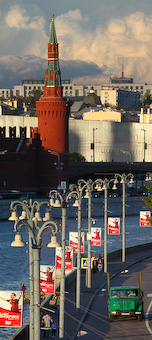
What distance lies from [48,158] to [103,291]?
8316 centimetres

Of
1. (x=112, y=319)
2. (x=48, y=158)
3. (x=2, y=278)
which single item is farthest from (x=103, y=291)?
(x=48, y=158)

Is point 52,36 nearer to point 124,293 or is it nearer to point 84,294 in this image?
point 84,294

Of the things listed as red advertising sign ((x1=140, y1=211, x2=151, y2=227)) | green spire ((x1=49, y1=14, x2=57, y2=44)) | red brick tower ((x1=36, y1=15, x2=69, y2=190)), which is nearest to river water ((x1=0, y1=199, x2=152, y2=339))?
red advertising sign ((x1=140, y1=211, x2=151, y2=227))

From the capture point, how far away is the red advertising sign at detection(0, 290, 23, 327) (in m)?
31.7

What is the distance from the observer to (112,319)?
42594 mm

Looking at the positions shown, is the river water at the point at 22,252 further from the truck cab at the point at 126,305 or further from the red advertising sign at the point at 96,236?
the truck cab at the point at 126,305

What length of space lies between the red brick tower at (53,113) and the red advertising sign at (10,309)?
326 ft

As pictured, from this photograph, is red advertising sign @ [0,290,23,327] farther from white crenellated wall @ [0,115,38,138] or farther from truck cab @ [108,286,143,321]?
white crenellated wall @ [0,115,38,138]

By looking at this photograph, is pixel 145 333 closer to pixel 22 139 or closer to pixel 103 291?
pixel 103 291

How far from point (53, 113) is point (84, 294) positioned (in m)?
81.9

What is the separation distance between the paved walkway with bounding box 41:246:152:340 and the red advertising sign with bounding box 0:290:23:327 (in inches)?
266

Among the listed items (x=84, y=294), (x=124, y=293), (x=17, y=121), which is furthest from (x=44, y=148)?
(x=124, y=293)

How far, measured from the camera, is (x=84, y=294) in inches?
2029

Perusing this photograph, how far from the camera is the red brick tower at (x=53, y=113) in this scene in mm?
130750
